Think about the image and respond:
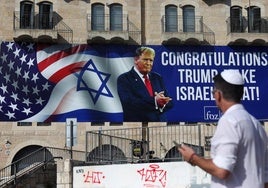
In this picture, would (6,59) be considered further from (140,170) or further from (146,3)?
(140,170)

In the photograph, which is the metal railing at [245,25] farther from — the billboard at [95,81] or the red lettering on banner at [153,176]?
the red lettering on banner at [153,176]

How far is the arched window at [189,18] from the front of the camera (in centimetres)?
3231

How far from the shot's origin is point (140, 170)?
475 inches

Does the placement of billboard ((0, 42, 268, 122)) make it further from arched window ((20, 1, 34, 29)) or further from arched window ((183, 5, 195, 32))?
arched window ((183, 5, 195, 32))

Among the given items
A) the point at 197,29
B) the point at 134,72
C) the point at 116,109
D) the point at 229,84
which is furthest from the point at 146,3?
the point at 229,84

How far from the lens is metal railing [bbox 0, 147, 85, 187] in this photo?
21453 millimetres

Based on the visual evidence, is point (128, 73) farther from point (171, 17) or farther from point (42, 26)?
point (42, 26)

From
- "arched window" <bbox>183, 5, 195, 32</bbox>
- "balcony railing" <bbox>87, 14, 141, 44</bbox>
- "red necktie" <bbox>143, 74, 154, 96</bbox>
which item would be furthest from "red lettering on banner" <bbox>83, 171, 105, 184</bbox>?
"arched window" <bbox>183, 5, 195, 32</bbox>

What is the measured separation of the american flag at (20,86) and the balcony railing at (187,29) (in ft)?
26.4

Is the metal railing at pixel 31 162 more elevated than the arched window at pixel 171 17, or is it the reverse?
the arched window at pixel 171 17

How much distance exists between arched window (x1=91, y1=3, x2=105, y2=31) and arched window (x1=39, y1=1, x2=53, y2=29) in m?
2.52

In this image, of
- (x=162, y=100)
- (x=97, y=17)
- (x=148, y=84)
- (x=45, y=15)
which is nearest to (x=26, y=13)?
(x=45, y=15)

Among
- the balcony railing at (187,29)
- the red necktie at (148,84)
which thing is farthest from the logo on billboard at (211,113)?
the balcony railing at (187,29)

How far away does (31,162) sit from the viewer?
2614cm
